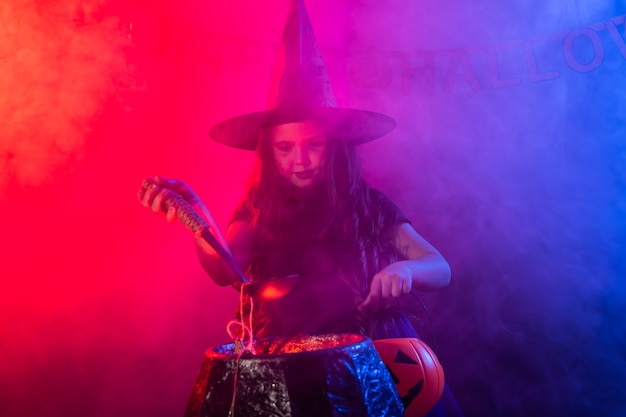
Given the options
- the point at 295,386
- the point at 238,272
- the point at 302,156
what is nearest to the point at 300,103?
the point at 302,156

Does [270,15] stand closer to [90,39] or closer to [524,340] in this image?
[90,39]

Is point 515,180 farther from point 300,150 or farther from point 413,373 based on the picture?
point 413,373

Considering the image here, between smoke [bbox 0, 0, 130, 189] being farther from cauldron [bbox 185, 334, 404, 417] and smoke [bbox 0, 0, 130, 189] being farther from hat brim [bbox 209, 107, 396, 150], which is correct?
cauldron [bbox 185, 334, 404, 417]

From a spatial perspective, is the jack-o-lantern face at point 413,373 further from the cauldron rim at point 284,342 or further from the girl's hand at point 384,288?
the cauldron rim at point 284,342

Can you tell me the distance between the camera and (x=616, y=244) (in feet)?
8.28

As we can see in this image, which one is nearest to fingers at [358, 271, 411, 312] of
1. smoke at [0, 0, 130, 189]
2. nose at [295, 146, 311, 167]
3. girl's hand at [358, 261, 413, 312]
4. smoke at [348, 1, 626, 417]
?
girl's hand at [358, 261, 413, 312]

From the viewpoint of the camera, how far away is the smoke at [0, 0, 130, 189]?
2049mm

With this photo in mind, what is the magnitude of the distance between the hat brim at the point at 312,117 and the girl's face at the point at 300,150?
3 centimetres

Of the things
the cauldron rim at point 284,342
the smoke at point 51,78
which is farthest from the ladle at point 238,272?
the smoke at point 51,78

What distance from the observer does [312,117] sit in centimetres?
192

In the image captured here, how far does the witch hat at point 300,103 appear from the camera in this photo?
1.87 meters

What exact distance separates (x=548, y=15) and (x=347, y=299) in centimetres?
192

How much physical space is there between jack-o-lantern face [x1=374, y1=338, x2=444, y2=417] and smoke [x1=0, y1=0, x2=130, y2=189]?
5.21 feet

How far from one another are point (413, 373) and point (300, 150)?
0.97 meters
